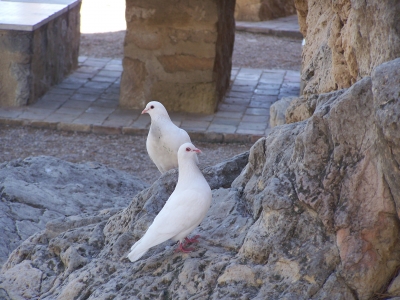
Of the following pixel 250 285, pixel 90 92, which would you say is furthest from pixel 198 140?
pixel 250 285

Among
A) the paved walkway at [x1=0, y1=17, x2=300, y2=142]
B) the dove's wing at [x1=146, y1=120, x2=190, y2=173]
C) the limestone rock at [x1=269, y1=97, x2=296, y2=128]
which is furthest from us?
the paved walkway at [x1=0, y1=17, x2=300, y2=142]

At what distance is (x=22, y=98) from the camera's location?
7.96m

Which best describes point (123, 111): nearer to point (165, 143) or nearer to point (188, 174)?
point (165, 143)

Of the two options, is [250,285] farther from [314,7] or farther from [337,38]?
[314,7]

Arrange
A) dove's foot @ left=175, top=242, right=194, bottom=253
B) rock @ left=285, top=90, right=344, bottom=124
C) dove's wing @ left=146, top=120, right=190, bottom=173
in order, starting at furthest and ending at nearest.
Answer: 1. dove's wing @ left=146, top=120, right=190, bottom=173
2. rock @ left=285, top=90, right=344, bottom=124
3. dove's foot @ left=175, top=242, right=194, bottom=253

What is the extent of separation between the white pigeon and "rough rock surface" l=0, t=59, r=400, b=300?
0.15 metres

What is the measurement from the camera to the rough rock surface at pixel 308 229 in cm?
252

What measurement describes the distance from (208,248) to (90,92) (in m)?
5.95

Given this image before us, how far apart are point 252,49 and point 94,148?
538cm

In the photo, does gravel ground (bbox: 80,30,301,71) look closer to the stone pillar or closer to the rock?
the stone pillar

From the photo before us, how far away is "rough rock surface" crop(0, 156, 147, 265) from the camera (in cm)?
445

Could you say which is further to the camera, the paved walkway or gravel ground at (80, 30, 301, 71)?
gravel ground at (80, 30, 301, 71)

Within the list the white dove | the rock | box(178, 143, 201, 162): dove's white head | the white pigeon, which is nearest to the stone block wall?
the white dove

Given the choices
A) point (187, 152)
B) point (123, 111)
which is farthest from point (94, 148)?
point (187, 152)
